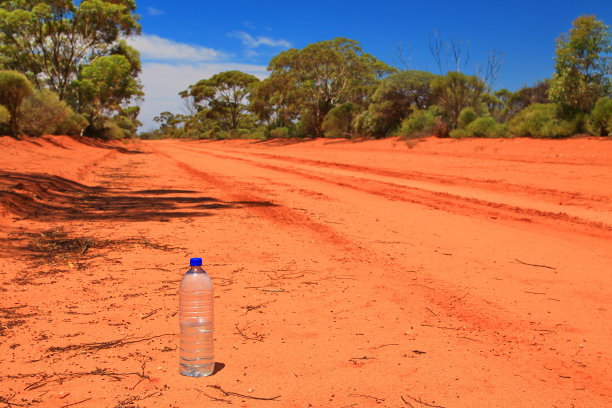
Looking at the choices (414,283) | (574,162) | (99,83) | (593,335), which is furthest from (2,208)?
(99,83)

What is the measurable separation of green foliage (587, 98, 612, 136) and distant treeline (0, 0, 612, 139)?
41mm

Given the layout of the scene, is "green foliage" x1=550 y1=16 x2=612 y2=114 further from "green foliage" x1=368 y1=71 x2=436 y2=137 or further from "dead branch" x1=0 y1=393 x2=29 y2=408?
"dead branch" x1=0 y1=393 x2=29 y2=408

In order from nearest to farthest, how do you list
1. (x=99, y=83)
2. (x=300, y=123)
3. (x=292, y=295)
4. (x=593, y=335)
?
(x=593, y=335), (x=292, y=295), (x=99, y=83), (x=300, y=123)

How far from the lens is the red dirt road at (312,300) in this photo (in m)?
3.17

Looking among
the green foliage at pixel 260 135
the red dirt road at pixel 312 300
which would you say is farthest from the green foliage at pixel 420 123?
the green foliage at pixel 260 135

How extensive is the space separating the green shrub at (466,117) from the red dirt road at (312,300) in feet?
54.1

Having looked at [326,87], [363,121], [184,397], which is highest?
[326,87]

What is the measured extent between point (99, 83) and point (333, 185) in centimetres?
2450

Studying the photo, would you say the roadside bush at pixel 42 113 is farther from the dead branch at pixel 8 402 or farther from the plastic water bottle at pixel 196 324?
the dead branch at pixel 8 402

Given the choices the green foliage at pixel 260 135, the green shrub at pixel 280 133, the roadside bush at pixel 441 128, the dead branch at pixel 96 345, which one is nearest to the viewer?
the dead branch at pixel 96 345

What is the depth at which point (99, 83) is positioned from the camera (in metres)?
33.2

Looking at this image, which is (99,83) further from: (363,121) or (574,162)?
(574,162)

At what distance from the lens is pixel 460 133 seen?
26.5 m

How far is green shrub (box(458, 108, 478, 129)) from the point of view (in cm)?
2741
